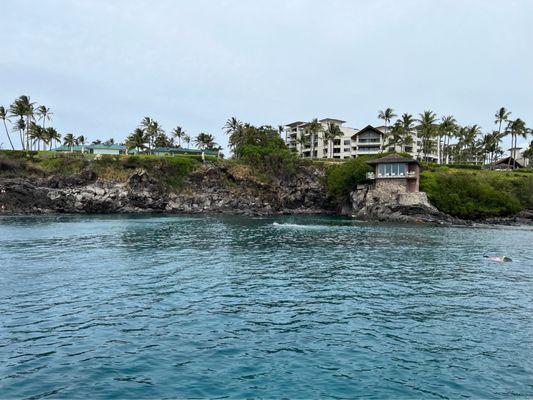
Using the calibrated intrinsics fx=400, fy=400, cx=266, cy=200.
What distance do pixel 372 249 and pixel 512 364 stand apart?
98.9ft

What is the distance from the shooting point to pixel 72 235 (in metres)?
54.2

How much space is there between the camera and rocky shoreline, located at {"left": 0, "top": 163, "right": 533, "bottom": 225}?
90.4 metres

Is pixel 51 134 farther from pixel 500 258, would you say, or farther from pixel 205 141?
pixel 500 258

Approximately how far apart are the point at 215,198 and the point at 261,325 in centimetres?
9155

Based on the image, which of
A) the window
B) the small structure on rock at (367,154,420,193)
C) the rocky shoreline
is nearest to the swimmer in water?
the rocky shoreline

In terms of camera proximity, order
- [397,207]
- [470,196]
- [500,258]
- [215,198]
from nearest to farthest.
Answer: [500,258] < [397,207] < [470,196] < [215,198]

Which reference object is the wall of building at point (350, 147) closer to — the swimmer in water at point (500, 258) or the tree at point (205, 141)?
the tree at point (205, 141)

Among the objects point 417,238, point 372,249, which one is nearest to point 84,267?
point 372,249

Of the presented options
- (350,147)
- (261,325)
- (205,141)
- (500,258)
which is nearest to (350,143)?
(350,147)

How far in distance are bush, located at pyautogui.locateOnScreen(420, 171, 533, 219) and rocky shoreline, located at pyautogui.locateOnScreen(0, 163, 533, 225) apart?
2.82 m

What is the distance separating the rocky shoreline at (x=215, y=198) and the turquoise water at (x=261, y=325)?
52789 millimetres

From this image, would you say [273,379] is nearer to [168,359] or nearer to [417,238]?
[168,359]

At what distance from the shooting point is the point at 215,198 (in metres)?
110

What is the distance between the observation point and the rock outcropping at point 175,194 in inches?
3708
